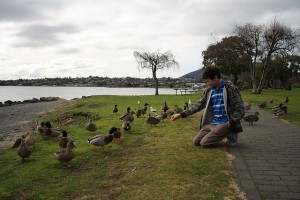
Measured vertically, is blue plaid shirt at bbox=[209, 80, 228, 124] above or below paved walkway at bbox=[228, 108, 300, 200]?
above

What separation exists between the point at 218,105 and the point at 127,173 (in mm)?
3583

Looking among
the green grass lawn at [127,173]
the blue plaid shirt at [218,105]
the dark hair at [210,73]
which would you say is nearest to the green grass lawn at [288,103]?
the blue plaid shirt at [218,105]

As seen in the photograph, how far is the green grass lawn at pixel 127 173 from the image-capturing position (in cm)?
596

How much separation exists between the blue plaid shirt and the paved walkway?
3.07ft

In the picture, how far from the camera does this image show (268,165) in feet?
23.7

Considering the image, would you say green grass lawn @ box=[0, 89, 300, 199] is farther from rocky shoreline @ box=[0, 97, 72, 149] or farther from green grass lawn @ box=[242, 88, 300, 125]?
green grass lawn @ box=[242, 88, 300, 125]

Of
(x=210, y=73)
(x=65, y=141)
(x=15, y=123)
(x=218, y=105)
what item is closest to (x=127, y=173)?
(x=218, y=105)

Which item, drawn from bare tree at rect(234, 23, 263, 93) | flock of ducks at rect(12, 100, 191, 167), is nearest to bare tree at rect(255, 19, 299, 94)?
bare tree at rect(234, 23, 263, 93)

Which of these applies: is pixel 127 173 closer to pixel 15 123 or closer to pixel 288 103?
pixel 15 123

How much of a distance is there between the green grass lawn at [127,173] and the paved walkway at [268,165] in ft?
1.13

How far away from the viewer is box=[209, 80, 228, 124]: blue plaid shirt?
9.16 m

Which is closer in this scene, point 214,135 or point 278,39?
point 214,135

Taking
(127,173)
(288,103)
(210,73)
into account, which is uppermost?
(210,73)

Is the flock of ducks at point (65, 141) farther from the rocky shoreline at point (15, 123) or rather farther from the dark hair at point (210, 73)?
the dark hair at point (210, 73)
